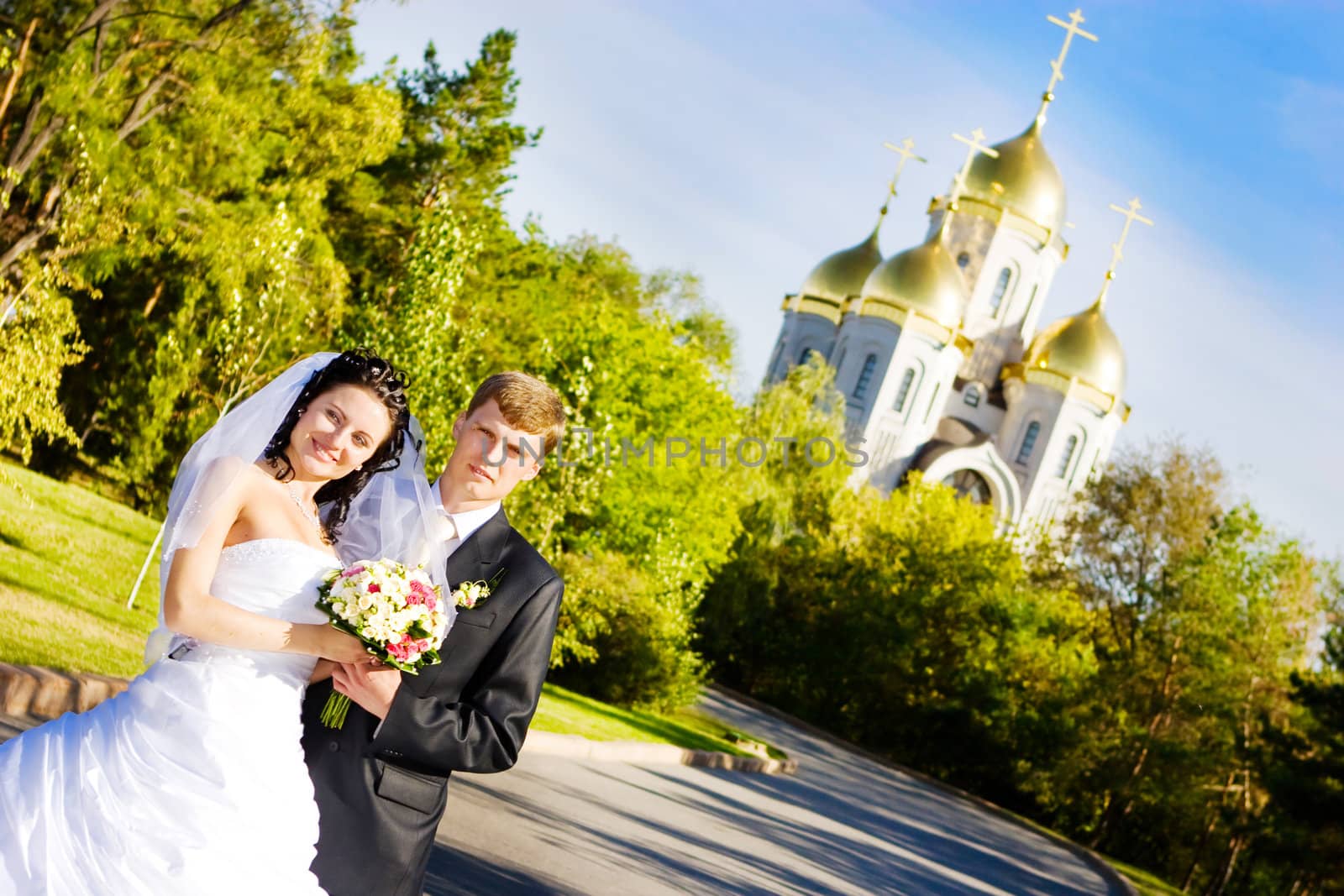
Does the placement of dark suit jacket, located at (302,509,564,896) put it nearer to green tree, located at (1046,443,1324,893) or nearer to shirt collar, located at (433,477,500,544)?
shirt collar, located at (433,477,500,544)

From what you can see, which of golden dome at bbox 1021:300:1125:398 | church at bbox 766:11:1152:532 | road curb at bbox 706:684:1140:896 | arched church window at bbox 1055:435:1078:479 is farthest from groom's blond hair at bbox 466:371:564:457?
arched church window at bbox 1055:435:1078:479

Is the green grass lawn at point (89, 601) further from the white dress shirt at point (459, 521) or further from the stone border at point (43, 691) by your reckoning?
the white dress shirt at point (459, 521)

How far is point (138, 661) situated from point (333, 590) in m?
8.87

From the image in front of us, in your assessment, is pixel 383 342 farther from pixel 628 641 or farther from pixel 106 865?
pixel 106 865

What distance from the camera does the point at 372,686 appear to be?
341cm

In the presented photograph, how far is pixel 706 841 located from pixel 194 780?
9856mm

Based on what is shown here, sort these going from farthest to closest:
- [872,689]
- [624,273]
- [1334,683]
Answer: [624,273]
[872,689]
[1334,683]

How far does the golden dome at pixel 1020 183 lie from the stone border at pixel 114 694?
2040 inches

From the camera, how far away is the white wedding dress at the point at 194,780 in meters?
3.47

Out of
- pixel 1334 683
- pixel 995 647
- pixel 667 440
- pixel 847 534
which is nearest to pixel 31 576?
pixel 667 440

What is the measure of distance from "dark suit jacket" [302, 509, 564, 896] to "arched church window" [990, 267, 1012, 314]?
235ft

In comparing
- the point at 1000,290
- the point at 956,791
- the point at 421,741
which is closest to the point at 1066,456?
the point at 1000,290

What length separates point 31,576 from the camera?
14.3m

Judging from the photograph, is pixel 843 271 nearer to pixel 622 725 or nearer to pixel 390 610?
pixel 622 725
